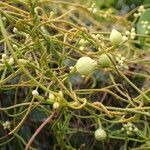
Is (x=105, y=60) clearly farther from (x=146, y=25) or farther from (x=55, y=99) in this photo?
(x=146, y=25)

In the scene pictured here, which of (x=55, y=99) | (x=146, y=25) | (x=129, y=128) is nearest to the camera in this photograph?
(x=55, y=99)

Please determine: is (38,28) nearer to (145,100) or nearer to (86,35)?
(86,35)

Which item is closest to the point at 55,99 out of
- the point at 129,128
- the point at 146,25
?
the point at 129,128

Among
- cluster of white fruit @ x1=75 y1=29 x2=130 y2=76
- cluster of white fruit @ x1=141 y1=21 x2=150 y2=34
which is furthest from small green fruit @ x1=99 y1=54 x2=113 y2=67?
cluster of white fruit @ x1=141 y1=21 x2=150 y2=34

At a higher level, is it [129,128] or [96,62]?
[96,62]

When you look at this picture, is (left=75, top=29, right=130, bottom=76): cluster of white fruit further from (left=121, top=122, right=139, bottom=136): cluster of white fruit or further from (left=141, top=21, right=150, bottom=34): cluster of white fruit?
(left=141, top=21, right=150, bottom=34): cluster of white fruit

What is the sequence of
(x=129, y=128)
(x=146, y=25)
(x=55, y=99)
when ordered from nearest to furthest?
(x=55, y=99) < (x=129, y=128) < (x=146, y=25)

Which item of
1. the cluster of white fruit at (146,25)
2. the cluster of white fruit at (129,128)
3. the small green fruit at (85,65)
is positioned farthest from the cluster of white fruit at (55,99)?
the cluster of white fruit at (146,25)

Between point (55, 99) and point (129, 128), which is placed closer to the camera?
point (55, 99)

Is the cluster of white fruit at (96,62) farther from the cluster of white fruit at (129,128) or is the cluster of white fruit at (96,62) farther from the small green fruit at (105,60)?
the cluster of white fruit at (129,128)

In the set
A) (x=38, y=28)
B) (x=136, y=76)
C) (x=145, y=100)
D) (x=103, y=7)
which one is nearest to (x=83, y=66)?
(x=38, y=28)

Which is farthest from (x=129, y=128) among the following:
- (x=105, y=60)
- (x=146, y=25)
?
(x=146, y=25)

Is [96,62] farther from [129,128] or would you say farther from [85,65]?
[129,128]
